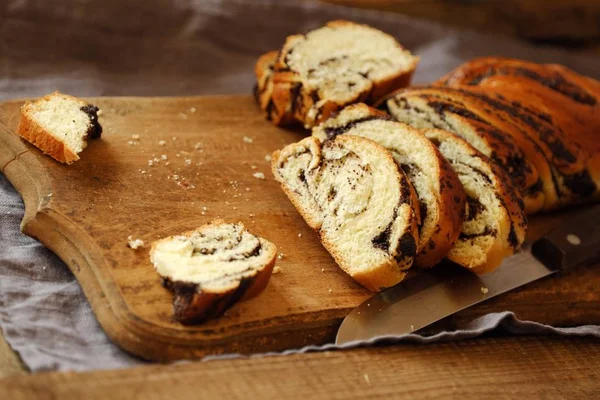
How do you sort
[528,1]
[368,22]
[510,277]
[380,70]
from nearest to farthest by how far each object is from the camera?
1. [510,277]
2. [380,70]
3. [368,22]
4. [528,1]

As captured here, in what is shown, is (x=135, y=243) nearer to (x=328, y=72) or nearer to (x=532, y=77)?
(x=328, y=72)

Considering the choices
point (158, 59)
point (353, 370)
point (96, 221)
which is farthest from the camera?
point (158, 59)

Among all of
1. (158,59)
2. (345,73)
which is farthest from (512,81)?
(158,59)

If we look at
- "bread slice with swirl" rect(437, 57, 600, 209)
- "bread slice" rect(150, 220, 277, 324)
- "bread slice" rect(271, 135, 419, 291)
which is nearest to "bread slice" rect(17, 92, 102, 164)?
"bread slice" rect(150, 220, 277, 324)

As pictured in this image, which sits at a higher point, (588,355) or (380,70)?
(380,70)

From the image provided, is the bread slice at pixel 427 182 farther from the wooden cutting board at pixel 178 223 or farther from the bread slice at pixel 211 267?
the bread slice at pixel 211 267

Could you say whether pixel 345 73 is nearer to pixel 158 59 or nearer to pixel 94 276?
pixel 158 59
